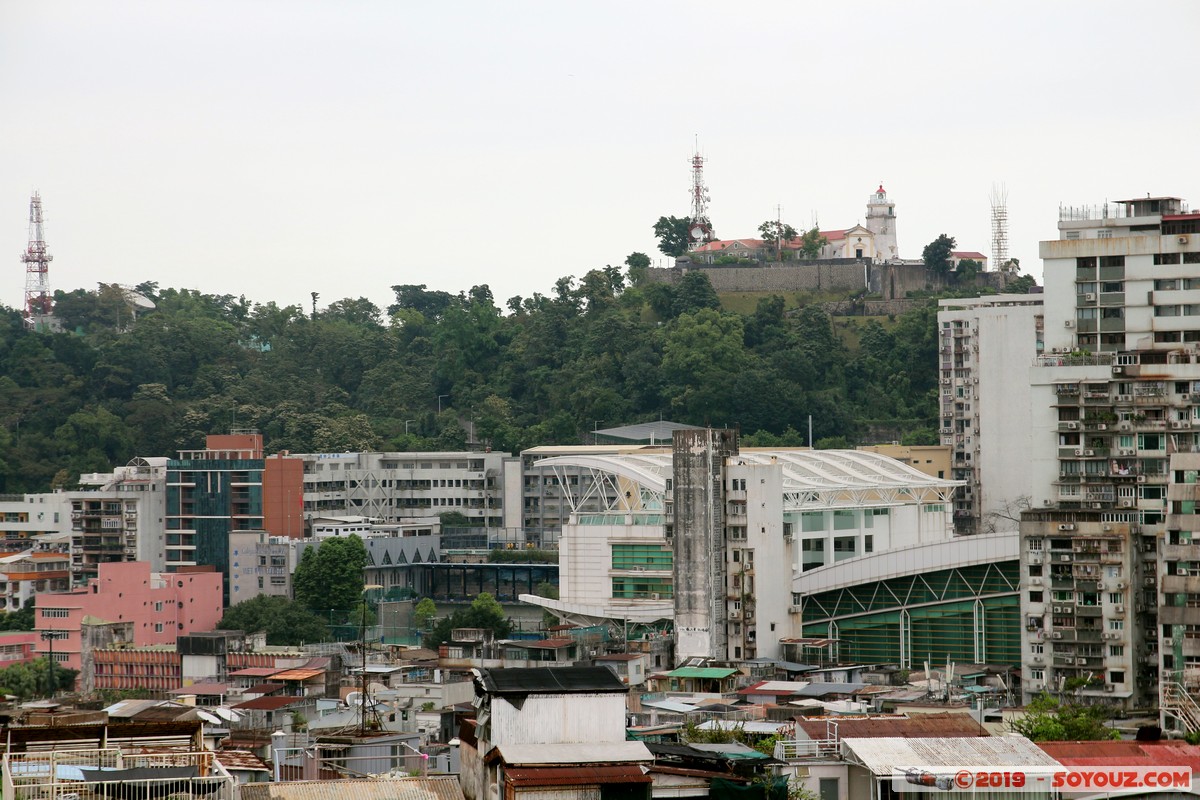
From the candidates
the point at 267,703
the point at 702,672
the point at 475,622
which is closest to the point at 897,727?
the point at 267,703

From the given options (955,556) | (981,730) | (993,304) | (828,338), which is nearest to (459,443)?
(828,338)

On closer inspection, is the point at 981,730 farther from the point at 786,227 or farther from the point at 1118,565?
the point at 786,227

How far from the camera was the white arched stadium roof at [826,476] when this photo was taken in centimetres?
5725

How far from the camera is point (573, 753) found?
19.6 m

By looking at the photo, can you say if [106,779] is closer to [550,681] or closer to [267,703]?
[550,681]

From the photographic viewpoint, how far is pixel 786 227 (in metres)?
106

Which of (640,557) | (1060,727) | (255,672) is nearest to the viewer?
(1060,727)

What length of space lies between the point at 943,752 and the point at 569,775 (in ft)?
14.4

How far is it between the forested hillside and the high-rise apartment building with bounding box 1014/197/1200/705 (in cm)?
3622

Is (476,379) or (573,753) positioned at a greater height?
(476,379)

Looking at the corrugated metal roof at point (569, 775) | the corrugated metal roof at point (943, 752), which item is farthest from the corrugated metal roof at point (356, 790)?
the corrugated metal roof at point (943, 752)

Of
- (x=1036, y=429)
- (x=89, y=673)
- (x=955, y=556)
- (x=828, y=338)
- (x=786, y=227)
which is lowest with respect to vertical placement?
(x=89, y=673)

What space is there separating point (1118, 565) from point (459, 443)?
5493 cm

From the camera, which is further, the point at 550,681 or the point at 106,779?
the point at 550,681
